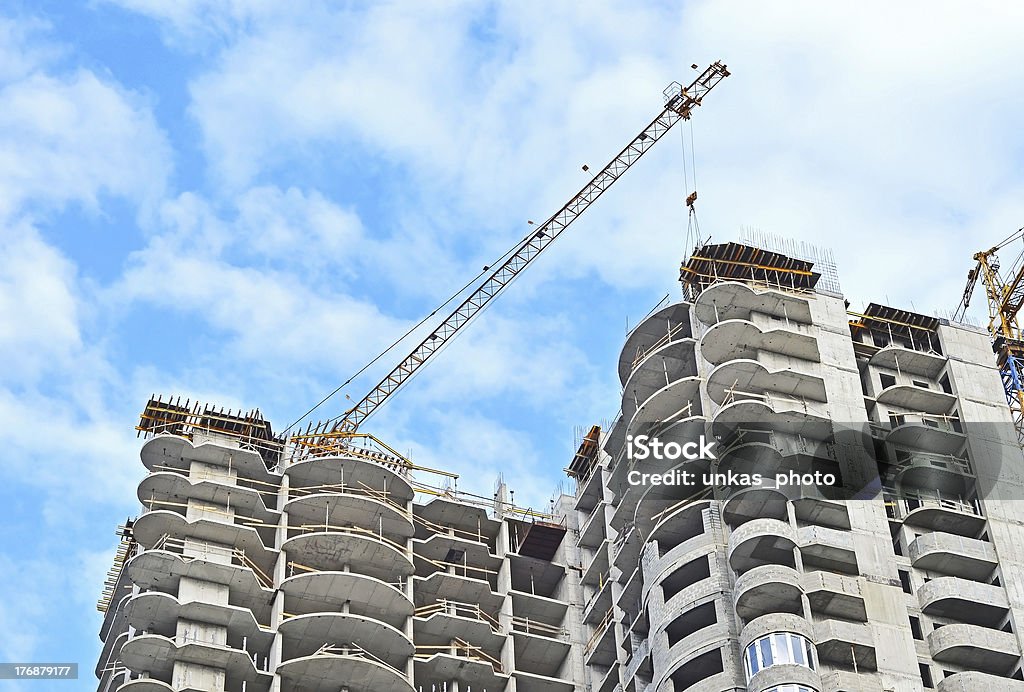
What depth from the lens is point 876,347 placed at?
103875mm

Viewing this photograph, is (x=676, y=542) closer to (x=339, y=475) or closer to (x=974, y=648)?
(x=974, y=648)

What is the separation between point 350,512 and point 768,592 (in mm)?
30286

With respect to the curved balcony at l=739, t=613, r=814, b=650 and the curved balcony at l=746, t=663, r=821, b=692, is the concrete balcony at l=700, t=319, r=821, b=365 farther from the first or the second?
the curved balcony at l=746, t=663, r=821, b=692

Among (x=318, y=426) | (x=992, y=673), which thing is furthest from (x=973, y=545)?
(x=318, y=426)

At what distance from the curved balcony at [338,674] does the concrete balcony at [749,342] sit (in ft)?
88.0

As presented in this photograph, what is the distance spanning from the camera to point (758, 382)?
95562mm

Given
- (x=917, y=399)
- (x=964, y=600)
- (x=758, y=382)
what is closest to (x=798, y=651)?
(x=964, y=600)

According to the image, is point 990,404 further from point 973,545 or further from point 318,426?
point 318,426

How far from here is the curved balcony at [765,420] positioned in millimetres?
91688

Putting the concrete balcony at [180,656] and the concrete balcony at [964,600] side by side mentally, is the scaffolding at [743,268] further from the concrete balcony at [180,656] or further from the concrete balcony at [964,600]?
the concrete balcony at [180,656]

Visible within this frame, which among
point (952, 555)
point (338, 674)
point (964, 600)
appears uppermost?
point (952, 555)

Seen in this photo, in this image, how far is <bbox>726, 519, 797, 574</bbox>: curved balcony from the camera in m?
85.2

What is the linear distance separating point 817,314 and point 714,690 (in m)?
30.2

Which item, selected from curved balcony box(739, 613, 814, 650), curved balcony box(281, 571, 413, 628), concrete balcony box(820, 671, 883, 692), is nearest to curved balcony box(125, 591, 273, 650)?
curved balcony box(281, 571, 413, 628)
